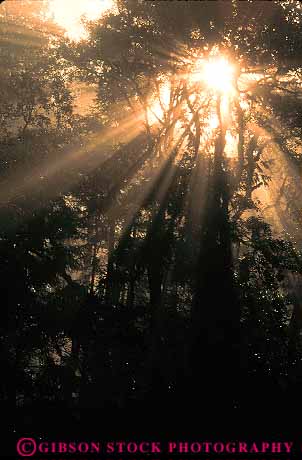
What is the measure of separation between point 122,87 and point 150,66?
3552 millimetres

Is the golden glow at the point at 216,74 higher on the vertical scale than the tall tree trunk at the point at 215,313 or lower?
higher

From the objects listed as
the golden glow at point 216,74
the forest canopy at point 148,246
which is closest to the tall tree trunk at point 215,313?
the forest canopy at point 148,246

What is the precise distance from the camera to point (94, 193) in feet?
66.7

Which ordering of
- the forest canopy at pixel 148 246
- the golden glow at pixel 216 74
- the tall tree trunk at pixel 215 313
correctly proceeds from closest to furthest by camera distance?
the forest canopy at pixel 148 246
the tall tree trunk at pixel 215 313
the golden glow at pixel 216 74

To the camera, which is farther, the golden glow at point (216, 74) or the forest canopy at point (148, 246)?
the golden glow at point (216, 74)

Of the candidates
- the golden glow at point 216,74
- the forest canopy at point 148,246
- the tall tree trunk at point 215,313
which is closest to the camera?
the forest canopy at point 148,246

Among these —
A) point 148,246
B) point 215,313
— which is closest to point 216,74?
point 148,246

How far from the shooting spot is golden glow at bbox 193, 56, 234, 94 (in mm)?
25078

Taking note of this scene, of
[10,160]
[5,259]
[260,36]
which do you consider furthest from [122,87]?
[5,259]

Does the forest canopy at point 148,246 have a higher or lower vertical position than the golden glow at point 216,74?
lower

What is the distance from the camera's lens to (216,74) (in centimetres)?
2733

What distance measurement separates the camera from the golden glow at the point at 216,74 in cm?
2508

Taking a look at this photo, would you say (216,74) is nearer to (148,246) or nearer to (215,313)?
(148,246)

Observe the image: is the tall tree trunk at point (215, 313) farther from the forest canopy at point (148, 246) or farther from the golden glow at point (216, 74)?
the golden glow at point (216, 74)
